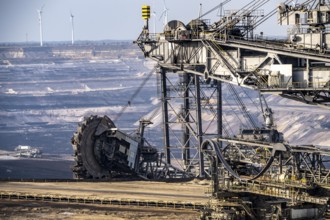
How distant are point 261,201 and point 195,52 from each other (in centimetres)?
2290

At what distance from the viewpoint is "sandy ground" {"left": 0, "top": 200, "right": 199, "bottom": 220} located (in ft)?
268

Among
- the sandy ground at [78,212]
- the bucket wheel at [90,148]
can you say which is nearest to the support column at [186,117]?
the bucket wheel at [90,148]

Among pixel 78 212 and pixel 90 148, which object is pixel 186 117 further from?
pixel 78 212

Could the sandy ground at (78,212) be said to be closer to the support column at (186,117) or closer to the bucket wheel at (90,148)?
the bucket wheel at (90,148)

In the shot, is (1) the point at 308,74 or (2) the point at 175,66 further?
(2) the point at 175,66

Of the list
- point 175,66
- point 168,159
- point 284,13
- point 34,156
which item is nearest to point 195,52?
point 175,66

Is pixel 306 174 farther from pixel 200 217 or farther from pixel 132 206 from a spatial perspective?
pixel 132 206

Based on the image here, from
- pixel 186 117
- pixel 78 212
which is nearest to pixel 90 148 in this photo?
pixel 186 117

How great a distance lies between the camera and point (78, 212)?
276 ft

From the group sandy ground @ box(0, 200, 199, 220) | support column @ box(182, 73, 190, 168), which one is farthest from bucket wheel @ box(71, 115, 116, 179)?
sandy ground @ box(0, 200, 199, 220)

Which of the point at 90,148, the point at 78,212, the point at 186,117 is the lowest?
the point at 78,212

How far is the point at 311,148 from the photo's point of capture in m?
72.4

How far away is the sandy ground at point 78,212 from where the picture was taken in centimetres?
8169

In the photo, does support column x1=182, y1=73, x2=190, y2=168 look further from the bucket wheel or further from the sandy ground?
the sandy ground
